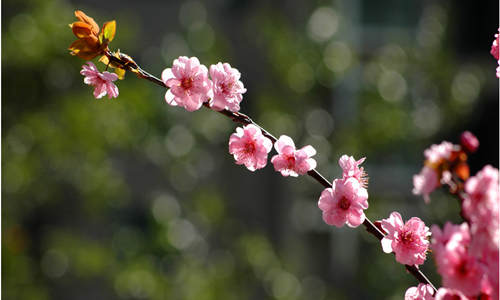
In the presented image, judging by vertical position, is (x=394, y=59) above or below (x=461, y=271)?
above

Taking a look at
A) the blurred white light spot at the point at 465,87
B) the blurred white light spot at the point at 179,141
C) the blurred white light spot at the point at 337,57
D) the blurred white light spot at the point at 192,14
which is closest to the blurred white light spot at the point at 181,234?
the blurred white light spot at the point at 179,141

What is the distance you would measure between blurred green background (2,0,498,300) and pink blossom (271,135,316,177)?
2.77m

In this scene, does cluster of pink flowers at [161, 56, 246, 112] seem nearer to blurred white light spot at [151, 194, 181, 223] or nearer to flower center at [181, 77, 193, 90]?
flower center at [181, 77, 193, 90]

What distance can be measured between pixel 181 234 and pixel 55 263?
2.56ft

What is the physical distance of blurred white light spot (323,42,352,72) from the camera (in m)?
4.30

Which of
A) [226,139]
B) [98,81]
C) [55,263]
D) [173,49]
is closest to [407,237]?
[98,81]

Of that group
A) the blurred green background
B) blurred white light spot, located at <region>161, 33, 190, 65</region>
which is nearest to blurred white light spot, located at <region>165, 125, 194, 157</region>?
the blurred green background

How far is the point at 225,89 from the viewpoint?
0.75m

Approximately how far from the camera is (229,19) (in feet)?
16.6

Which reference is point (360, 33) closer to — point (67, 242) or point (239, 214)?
point (239, 214)

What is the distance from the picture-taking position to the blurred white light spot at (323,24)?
14.3ft

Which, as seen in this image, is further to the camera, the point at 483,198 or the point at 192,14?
the point at 192,14

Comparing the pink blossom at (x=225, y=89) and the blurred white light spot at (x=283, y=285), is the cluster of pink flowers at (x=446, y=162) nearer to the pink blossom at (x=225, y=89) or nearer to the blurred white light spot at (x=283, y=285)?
the pink blossom at (x=225, y=89)

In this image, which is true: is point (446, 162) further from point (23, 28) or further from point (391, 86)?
point (391, 86)
